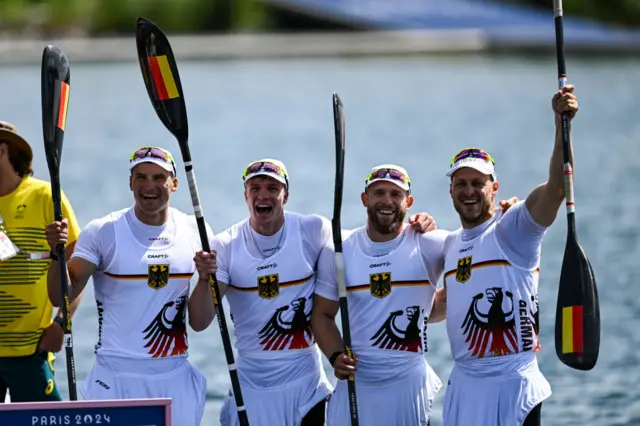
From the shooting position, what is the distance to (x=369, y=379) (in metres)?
7.59

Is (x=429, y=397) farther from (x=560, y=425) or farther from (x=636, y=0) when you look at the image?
(x=636, y=0)

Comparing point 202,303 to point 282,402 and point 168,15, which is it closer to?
point 282,402

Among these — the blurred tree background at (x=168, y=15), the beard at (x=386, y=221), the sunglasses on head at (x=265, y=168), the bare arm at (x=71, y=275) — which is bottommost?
the bare arm at (x=71, y=275)

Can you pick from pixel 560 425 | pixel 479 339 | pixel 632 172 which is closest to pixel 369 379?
pixel 479 339

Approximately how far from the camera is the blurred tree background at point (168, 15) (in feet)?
165

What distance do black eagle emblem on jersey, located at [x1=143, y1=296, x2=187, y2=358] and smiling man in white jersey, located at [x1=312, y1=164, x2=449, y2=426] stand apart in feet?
2.58

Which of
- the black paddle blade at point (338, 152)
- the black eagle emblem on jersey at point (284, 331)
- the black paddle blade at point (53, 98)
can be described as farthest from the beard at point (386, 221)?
the black paddle blade at point (53, 98)

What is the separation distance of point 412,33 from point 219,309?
44.2 metres

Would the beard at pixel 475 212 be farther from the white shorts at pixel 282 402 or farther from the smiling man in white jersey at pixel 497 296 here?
the white shorts at pixel 282 402

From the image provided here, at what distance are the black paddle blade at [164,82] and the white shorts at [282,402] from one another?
1.63 metres

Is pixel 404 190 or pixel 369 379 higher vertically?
pixel 404 190

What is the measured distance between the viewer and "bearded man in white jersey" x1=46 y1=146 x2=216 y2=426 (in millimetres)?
7504

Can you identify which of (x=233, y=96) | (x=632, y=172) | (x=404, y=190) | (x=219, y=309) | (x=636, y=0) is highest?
(x=636, y=0)

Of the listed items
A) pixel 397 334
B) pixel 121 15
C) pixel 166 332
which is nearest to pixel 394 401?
pixel 397 334
